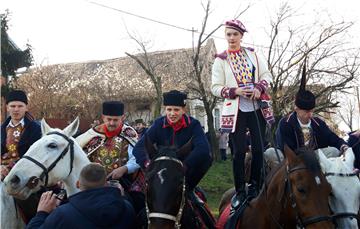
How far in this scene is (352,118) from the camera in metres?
66.6

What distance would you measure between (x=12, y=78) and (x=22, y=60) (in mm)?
1394

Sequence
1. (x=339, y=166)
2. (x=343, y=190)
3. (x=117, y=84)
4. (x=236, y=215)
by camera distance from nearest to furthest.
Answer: (x=343, y=190) → (x=339, y=166) → (x=236, y=215) → (x=117, y=84)

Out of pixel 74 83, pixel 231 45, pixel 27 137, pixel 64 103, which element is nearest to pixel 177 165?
pixel 231 45

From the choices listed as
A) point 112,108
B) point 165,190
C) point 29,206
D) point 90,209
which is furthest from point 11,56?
point 165,190

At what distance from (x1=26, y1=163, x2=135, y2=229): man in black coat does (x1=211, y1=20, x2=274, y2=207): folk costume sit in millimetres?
1899

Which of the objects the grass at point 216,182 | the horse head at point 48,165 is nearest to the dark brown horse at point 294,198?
the horse head at point 48,165

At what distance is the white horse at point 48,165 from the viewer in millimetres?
5254

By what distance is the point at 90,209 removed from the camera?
4.60 meters

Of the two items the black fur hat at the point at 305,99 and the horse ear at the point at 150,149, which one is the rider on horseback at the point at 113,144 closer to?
the horse ear at the point at 150,149

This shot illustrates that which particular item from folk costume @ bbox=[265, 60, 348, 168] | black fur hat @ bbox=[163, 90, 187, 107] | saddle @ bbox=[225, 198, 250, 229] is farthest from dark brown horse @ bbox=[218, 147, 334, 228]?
black fur hat @ bbox=[163, 90, 187, 107]

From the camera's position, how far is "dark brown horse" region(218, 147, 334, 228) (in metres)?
4.55

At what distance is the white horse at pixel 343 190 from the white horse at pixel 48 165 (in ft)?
10.1

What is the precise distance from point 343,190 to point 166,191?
220 centimetres

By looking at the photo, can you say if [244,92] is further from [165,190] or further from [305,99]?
[165,190]
